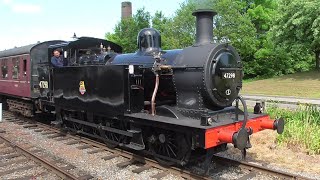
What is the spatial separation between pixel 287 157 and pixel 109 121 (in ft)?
13.1

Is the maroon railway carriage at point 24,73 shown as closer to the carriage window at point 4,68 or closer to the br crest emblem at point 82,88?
the carriage window at point 4,68

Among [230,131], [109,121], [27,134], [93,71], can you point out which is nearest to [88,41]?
[93,71]

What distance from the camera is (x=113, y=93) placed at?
713 centimetres

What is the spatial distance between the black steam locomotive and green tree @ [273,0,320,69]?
2169cm

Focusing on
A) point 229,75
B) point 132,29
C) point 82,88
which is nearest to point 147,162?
point 229,75

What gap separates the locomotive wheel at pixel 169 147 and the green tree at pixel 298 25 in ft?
73.6

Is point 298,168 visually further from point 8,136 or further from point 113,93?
point 8,136

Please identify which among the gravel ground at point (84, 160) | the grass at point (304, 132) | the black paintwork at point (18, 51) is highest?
the black paintwork at point (18, 51)

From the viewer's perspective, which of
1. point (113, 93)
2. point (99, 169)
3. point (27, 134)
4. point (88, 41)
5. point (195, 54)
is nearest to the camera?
point (195, 54)

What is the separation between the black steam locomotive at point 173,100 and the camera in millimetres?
5883

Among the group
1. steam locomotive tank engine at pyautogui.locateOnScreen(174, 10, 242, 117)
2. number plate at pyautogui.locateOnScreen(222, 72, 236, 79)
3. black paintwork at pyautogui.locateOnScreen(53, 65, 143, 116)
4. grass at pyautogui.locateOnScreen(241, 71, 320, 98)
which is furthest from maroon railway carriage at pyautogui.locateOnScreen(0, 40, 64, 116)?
grass at pyautogui.locateOnScreen(241, 71, 320, 98)

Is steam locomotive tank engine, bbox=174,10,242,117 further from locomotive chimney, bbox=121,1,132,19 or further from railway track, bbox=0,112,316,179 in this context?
locomotive chimney, bbox=121,1,132,19

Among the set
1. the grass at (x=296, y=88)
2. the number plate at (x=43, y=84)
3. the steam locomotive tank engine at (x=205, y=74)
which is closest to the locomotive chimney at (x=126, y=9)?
the grass at (x=296, y=88)

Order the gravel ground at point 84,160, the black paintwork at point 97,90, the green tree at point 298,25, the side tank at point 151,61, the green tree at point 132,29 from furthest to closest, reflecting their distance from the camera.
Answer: the green tree at point 132,29 < the green tree at point 298,25 < the side tank at point 151,61 < the black paintwork at point 97,90 < the gravel ground at point 84,160
